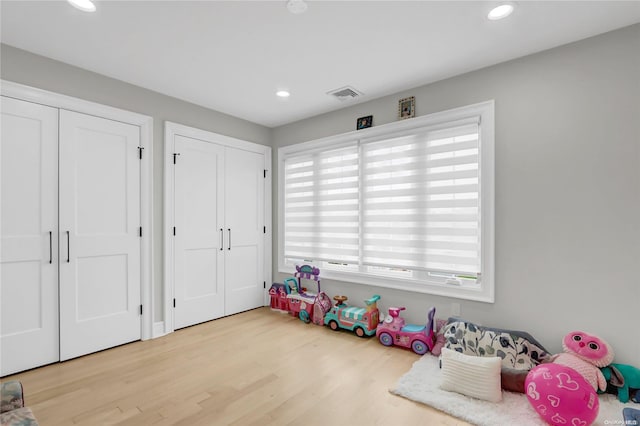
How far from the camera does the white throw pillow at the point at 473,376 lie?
209 cm

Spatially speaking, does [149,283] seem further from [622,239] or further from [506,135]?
[622,239]

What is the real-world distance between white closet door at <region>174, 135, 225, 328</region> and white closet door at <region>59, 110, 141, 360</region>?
447 millimetres

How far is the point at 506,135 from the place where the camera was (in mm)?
2717

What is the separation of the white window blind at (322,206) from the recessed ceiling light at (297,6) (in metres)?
1.83

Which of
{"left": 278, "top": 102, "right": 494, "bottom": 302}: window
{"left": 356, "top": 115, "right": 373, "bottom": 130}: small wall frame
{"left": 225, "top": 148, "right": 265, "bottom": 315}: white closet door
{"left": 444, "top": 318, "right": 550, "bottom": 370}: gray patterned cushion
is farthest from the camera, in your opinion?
{"left": 225, "top": 148, "right": 265, "bottom": 315}: white closet door

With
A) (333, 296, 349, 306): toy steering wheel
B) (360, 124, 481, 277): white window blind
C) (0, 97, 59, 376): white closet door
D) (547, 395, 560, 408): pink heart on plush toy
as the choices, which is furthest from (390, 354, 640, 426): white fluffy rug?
(0, 97, 59, 376): white closet door

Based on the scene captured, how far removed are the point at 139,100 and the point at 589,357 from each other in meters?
4.45

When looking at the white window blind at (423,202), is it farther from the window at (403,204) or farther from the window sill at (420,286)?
the window sill at (420,286)

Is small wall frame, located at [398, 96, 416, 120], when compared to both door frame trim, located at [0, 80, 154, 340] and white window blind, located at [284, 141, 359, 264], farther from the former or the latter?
door frame trim, located at [0, 80, 154, 340]

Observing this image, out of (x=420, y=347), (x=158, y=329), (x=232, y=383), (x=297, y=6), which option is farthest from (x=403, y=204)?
(x=158, y=329)

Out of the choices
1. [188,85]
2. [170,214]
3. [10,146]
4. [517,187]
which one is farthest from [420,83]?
[10,146]

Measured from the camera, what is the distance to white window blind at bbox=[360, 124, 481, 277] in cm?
290

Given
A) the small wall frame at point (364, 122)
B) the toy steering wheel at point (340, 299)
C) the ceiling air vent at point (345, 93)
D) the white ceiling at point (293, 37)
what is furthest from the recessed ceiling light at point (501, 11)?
the toy steering wheel at point (340, 299)

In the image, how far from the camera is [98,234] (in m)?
2.94
